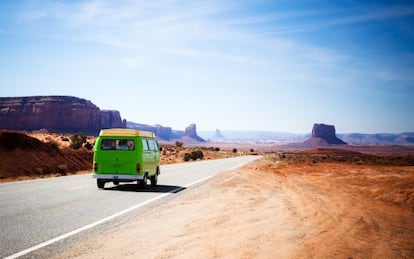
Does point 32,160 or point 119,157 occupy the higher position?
point 119,157

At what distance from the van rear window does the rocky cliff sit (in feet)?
397

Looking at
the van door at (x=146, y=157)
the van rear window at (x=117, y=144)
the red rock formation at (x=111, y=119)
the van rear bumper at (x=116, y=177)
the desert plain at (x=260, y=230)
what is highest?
the red rock formation at (x=111, y=119)

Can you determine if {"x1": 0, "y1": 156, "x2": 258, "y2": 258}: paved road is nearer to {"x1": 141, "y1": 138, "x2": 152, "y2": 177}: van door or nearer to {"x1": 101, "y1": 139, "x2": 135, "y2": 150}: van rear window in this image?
{"x1": 141, "y1": 138, "x2": 152, "y2": 177}: van door

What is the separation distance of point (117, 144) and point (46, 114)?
12869 centimetres

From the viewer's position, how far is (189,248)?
598 cm

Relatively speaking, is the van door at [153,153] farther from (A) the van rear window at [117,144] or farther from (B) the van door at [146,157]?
(A) the van rear window at [117,144]

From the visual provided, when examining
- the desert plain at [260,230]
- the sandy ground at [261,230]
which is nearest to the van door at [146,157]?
the desert plain at [260,230]

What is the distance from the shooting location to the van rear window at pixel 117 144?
47.3 feet

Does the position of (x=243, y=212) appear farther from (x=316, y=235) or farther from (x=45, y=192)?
(x=45, y=192)

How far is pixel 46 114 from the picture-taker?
5187 inches

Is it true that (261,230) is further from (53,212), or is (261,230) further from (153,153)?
(153,153)

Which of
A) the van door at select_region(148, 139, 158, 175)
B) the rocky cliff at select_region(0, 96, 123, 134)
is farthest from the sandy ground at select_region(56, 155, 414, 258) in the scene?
the rocky cliff at select_region(0, 96, 123, 134)

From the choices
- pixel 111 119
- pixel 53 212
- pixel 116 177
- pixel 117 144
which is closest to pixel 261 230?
pixel 53 212

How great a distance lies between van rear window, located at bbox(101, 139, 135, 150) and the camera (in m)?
14.4
